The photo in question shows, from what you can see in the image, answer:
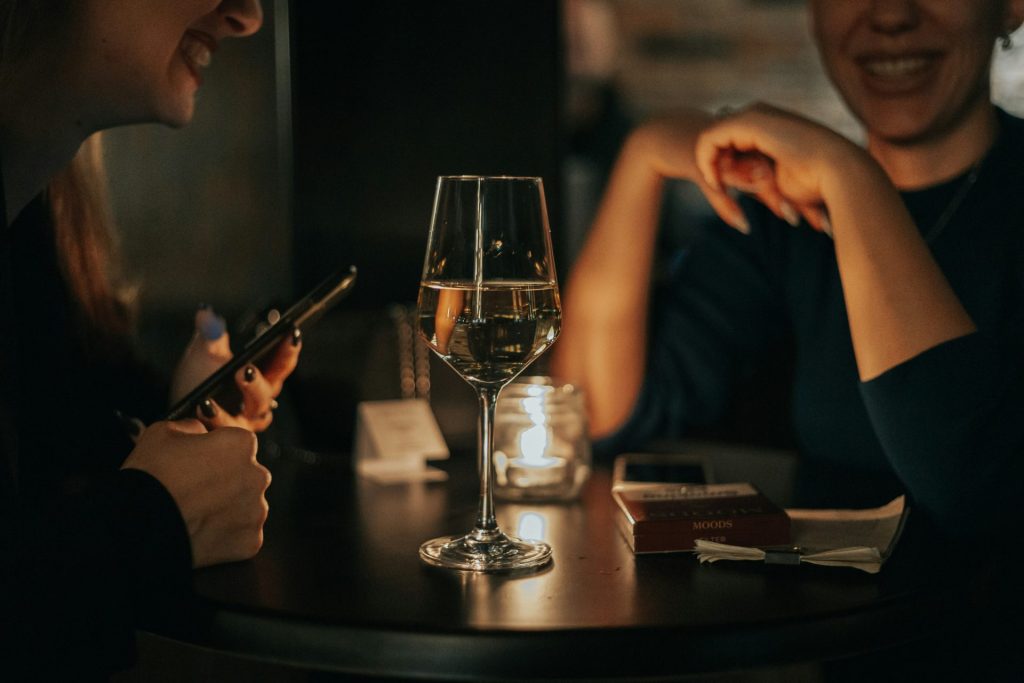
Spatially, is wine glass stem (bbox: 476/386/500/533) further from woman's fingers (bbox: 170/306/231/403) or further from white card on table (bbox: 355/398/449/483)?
woman's fingers (bbox: 170/306/231/403)

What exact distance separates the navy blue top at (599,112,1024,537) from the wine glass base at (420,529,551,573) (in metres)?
0.36

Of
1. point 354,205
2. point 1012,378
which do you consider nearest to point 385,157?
point 354,205

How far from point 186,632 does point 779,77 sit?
153 inches

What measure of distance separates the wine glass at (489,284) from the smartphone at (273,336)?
248 mm

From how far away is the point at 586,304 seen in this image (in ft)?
4.98

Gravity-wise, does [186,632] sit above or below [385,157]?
below

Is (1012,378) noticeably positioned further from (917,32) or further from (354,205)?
(354,205)

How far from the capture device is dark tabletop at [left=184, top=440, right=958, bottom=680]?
28.2 inches

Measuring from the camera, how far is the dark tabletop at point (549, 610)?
28.2 inches

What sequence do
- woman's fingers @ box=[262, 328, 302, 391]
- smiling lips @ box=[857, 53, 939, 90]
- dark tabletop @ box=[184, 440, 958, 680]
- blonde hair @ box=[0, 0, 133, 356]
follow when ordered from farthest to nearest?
smiling lips @ box=[857, 53, 939, 90] → blonde hair @ box=[0, 0, 133, 356] → woman's fingers @ box=[262, 328, 302, 391] → dark tabletop @ box=[184, 440, 958, 680]

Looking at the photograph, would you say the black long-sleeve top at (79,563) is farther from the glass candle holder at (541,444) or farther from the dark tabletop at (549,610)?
the glass candle holder at (541,444)

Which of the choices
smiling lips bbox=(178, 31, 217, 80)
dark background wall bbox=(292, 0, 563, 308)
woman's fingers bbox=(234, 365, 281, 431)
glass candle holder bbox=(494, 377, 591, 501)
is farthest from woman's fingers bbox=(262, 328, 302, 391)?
dark background wall bbox=(292, 0, 563, 308)

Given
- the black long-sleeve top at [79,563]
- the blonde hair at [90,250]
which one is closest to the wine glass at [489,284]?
the black long-sleeve top at [79,563]

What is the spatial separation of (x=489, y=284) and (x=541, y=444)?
293 mm
